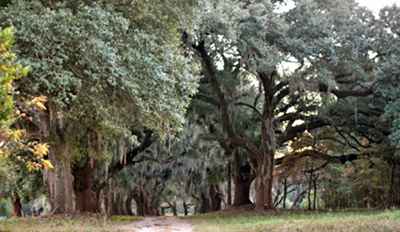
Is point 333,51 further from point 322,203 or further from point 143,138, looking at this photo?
point 322,203

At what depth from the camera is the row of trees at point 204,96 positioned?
7.82 meters

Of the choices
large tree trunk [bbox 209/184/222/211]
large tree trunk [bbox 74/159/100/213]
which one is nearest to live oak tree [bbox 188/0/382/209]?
large tree trunk [bbox 74/159/100/213]

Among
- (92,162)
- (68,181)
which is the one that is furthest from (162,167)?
(68,181)

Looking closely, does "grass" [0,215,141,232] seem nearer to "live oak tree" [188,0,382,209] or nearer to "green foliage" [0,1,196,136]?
"green foliage" [0,1,196,136]

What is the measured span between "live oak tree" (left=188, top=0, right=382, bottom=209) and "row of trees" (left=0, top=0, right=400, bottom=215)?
0.04 metres

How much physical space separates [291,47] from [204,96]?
4143 millimetres

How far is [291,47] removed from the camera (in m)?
13.6

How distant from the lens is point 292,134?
18.0 metres

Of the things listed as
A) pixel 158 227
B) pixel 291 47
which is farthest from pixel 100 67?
pixel 291 47

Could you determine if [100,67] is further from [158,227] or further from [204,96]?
[204,96]

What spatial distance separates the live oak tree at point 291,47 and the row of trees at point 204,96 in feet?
0.13

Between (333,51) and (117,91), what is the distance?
710 centimetres

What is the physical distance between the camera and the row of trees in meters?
7.82

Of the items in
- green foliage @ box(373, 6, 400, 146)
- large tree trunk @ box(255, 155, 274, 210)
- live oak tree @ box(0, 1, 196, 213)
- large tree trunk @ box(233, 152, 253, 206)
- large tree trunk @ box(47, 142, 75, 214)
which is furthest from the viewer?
large tree trunk @ box(233, 152, 253, 206)
